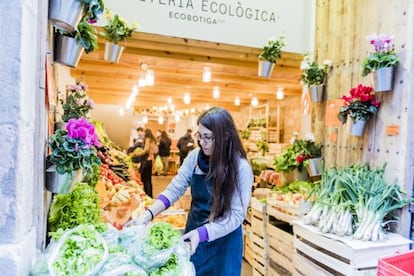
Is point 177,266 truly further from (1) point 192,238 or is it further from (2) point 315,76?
(2) point 315,76

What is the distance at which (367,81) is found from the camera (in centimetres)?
270

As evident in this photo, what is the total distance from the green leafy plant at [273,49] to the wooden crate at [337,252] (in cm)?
176

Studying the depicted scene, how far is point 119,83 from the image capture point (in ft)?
19.9

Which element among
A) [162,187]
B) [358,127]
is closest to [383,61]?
[358,127]

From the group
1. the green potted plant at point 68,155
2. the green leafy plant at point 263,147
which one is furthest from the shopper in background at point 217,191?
the green leafy plant at point 263,147

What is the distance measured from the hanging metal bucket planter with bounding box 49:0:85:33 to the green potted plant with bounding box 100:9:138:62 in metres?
1.68

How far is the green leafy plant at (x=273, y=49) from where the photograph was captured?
133 inches

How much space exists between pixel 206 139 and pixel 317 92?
1906 millimetres

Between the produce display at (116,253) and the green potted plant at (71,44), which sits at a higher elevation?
the green potted plant at (71,44)

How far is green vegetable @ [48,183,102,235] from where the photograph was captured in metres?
1.48

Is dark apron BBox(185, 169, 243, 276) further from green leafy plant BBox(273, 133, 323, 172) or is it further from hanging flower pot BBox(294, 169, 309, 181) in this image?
hanging flower pot BBox(294, 169, 309, 181)

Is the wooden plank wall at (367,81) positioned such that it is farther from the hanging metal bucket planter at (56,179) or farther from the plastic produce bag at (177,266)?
the hanging metal bucket planter at (56,179)

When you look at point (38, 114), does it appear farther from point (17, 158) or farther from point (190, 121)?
point (190, 121)

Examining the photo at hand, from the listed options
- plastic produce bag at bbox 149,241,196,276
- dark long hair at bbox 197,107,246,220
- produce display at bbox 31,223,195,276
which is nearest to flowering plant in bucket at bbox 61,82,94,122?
dark long hair at bbox 197,107,246,220
